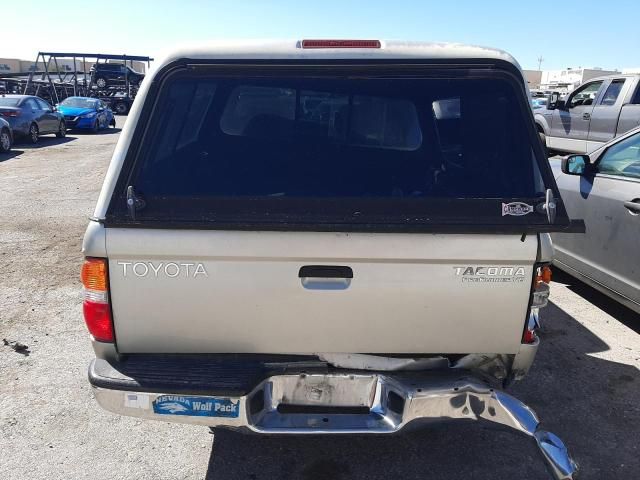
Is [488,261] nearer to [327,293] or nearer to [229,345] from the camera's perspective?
[327,293]

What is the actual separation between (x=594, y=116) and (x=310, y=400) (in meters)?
10.7

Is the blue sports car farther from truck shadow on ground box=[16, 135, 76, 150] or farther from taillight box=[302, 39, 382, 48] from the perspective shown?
taillight box=[302, 39, 382, 48]

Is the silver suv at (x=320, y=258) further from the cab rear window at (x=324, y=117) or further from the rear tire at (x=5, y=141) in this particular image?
the rear tire at (x=5, y=141)

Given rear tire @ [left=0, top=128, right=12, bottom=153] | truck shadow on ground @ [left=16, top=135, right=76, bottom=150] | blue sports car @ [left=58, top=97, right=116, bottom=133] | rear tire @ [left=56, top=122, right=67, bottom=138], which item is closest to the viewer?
rear tire @ [left=0, top=128, right=12, bottom=153]

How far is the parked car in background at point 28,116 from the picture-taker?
16344mm

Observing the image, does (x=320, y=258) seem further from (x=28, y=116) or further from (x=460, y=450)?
(x=28, y=116)

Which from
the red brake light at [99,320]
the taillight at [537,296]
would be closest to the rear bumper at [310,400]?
the red brake light at [99,320]

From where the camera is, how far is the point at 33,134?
1736 centimetres

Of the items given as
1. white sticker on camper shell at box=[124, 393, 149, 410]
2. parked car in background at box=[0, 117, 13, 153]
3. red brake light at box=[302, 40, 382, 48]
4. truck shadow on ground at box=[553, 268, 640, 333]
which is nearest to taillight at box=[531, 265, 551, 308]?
red brake light at box=[302, 40, 382, 48]

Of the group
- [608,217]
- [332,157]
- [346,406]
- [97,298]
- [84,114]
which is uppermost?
[332,157]

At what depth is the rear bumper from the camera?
233cm

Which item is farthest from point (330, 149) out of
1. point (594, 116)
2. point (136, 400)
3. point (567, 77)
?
point (567, 77)

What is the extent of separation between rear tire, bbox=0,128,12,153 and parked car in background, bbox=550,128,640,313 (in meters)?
14.7

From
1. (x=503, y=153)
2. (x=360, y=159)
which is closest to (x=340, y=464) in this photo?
(x=360, y=159)
